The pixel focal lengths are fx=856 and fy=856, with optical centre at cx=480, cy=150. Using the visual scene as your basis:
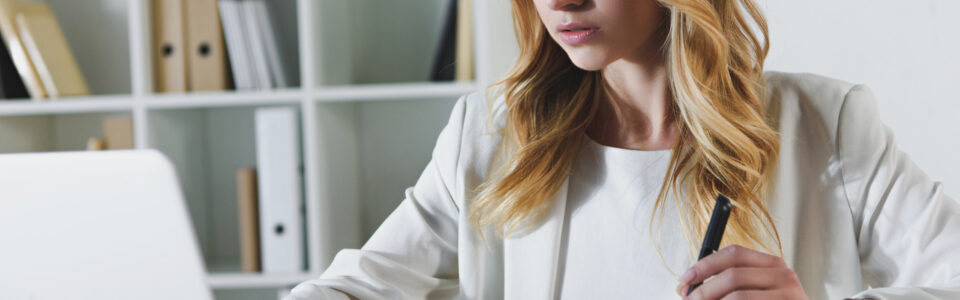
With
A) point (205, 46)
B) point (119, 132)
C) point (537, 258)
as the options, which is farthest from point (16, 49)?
point (537, 258)

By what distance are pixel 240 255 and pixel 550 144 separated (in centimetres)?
138

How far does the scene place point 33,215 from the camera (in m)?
0.54

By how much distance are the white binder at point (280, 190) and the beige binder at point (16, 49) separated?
0.51 m

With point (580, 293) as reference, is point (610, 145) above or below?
above

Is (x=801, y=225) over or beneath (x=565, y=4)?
beneath

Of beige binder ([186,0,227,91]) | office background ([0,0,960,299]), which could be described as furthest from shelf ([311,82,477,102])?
beige binder ([186,0,227,91])

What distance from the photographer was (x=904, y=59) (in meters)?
1.21

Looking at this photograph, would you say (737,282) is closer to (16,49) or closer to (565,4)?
(565,4)

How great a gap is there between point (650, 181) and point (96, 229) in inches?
24.2

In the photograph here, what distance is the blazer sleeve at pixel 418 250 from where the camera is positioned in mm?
984

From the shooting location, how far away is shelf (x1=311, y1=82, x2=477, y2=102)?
1.77 meters

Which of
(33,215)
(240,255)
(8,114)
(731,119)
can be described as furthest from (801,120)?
(8,114)

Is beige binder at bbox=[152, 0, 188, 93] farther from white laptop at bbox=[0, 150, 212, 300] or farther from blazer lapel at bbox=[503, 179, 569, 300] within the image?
white laptop at bbox=[0, 150, 212, 300]

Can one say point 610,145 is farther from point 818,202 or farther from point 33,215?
point 33,215
